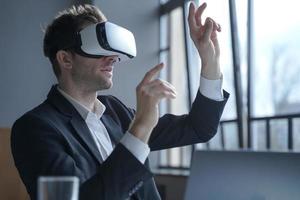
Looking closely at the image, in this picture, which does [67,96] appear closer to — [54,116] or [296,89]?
[54,116]

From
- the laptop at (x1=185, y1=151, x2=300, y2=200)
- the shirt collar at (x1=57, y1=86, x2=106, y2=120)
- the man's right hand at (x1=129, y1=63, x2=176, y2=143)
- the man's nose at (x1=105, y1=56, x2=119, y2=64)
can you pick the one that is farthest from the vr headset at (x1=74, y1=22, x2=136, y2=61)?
the laptop at (x1=185, y1=151, x2=300, y2=200)

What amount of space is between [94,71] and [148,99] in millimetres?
518

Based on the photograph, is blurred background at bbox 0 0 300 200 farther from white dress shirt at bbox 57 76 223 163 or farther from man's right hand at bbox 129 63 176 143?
man's right hand at bbox 129 63 176 143

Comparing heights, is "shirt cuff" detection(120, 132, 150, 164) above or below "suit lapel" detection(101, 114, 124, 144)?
above

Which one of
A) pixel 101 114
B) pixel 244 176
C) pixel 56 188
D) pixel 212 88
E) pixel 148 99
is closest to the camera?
pixel 56 188

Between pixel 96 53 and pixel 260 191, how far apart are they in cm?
89

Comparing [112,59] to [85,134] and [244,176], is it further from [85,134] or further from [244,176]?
[244,176]

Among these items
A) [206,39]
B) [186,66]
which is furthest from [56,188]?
[186,66]

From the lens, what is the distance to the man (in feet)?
4.00

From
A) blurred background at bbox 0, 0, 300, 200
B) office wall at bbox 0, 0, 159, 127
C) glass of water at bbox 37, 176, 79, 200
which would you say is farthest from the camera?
office wall at bbox 0, 0, 159, 127

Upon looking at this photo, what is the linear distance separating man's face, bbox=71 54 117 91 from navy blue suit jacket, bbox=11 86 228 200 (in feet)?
0.33

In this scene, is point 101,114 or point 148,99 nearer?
point 148,99

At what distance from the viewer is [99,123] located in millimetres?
1741

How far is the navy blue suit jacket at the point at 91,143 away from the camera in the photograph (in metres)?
1.22
